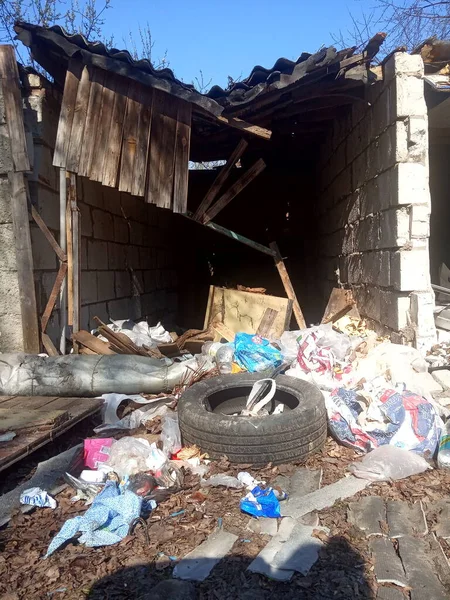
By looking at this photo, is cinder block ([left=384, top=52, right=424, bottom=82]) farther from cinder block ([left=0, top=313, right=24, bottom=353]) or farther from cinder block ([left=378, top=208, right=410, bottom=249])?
cinder block ([left=0, top=313, right=24, bottom=353])

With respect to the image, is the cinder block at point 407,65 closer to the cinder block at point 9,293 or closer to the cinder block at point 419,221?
the cinder block at point 419,221

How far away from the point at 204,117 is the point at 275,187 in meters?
5.23

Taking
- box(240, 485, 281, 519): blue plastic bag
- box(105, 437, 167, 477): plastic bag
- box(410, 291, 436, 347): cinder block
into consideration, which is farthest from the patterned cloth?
box(410, 291, 436, 347): cinder block

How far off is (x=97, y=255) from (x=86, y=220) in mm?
548

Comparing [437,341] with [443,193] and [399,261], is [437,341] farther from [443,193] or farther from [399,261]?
[443,193]

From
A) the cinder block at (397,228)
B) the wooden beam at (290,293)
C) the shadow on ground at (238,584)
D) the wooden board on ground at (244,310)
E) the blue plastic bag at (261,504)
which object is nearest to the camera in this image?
the shadow on ground at (238,584)

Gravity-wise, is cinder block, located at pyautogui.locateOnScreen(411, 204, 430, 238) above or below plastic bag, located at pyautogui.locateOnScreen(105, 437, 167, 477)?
above

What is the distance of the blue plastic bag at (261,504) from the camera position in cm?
280

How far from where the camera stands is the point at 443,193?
Answer: 25.4ft

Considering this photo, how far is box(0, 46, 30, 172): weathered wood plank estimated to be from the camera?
4.81 metres

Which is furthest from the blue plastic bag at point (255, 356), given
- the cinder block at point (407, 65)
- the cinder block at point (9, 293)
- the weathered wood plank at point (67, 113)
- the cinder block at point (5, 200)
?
the cinder block at point (407, 65)

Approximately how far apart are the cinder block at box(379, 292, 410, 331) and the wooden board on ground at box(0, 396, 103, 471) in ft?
10.1

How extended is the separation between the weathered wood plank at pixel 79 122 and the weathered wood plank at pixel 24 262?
1.82 feet

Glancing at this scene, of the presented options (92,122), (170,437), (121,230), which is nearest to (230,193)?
(92,122)
